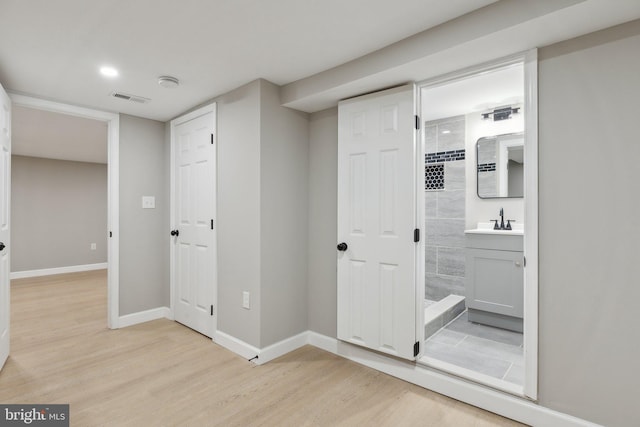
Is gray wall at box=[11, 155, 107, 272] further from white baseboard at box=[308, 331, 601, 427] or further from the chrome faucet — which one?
the chrome faucet

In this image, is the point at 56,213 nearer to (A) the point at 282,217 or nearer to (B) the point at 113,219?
(B) the point at 113,219

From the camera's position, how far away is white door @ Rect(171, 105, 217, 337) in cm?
308

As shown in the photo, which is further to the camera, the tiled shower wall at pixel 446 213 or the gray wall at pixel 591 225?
the tiled shower wall at pixel 446 213

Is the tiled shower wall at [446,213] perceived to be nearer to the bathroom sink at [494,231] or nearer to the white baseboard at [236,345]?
the bathroom sink at [494,231]

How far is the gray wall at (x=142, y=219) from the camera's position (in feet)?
11.5

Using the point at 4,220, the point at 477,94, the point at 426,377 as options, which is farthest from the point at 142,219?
the point at 477,94

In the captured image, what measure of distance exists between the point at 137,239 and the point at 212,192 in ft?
4.17

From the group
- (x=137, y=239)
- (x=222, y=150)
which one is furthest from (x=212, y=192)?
(x=137, y=239)

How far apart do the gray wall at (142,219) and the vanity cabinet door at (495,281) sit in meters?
3.42

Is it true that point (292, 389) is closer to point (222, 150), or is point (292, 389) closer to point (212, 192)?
point (212, 192)

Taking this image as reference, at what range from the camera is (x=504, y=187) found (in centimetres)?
351

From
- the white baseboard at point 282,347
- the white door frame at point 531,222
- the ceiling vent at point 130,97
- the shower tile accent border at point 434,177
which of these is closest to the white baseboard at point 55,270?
the ceiling vent at point 130,97

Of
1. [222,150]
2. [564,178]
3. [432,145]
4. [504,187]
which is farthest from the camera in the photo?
[432,145]

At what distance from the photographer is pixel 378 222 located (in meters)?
2.46
